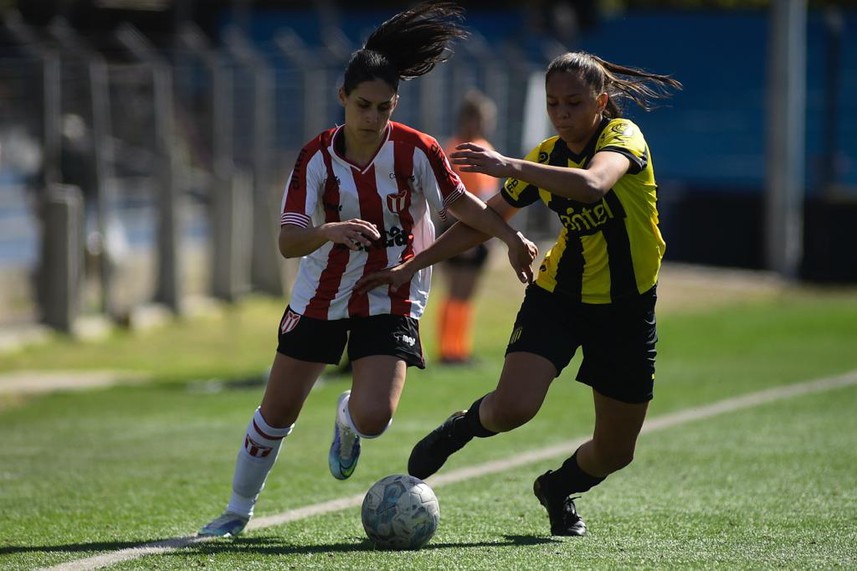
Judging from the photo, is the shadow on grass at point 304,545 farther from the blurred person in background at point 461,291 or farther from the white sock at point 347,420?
the blurred person in background at point 461,291

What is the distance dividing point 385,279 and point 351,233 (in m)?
0.48

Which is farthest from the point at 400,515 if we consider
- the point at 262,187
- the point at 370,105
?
the point at 262,187

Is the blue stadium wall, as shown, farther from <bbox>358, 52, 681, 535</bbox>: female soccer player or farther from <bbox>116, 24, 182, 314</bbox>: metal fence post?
<bbox>358, 52, 681, 535</bbox>: female soccer player

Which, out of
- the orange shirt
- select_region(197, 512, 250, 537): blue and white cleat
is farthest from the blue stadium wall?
select_region(197, 512, 250, 537): blue and white cleat

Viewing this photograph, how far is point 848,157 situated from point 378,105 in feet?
69.6

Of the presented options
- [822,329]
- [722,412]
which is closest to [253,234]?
[822,329]

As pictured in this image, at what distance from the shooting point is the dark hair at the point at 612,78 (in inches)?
222

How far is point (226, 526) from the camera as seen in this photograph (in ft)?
20.2

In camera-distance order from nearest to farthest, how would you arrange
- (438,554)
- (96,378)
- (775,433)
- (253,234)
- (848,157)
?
(438,554), (775,433), (96,378), (253,234), (848,157)

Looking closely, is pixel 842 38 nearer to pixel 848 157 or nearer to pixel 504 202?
pixel 848 157

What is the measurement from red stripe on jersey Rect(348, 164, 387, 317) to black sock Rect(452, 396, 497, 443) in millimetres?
626

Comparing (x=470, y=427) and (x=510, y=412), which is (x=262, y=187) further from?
(x=510, y=412)

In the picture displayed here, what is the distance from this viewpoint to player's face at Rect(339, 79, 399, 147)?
579cm

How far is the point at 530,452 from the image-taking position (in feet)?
28.8
